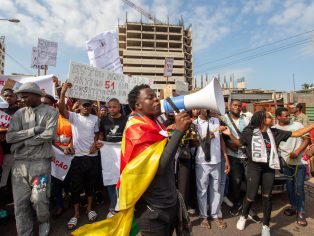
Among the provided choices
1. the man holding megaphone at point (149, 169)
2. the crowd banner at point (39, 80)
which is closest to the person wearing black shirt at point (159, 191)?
the man holding megaphone at point (149, 169)

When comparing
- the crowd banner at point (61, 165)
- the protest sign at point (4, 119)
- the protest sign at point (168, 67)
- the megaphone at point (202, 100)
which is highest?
the protest sign at point (168, 67)

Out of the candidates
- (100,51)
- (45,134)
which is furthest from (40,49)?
(45,134)

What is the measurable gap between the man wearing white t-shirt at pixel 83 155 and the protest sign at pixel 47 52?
111 inches

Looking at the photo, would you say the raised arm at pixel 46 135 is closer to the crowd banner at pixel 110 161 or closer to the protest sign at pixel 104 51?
the crowd banner at pixel 110 161

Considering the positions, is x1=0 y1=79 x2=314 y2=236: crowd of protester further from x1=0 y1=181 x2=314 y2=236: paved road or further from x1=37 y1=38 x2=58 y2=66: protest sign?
x1=37 y1=38 x2=58 y2=66: protest sign

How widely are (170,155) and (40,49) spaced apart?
226 inches

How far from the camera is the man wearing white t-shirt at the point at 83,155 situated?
4.05 m

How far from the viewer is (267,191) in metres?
3.55

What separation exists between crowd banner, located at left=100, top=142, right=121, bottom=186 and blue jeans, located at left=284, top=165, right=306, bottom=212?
9.32 ft

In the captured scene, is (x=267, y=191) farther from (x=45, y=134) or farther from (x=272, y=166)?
(x=45, y=134)

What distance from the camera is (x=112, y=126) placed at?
4.31m

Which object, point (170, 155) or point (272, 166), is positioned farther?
point (272, 166)

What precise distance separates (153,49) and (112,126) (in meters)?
72.6

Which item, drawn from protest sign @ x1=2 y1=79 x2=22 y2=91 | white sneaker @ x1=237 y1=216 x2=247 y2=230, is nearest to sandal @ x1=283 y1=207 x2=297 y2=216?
white sneaker @ x1=237 y1=216 x2=247 y2=230
